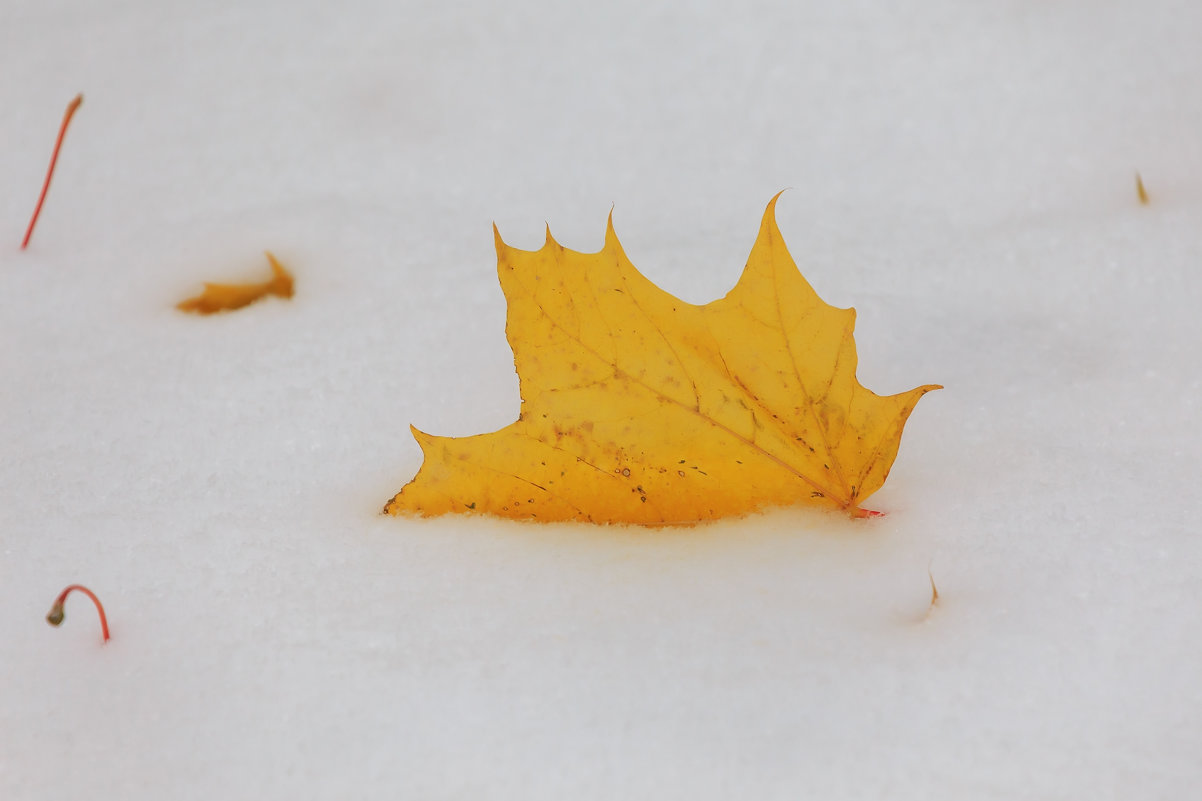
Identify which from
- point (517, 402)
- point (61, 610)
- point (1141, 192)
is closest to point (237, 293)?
point (517, 402)

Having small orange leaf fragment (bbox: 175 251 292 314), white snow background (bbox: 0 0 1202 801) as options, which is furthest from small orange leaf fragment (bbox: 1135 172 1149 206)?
small orange leaf fragment (bbox: 175 251 292 314)

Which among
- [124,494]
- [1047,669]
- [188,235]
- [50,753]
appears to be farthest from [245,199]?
[1047,669]

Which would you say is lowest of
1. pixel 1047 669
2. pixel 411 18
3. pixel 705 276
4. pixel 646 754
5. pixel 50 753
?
pixel 50 753

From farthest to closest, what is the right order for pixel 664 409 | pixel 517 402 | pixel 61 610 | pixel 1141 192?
pixel 1141 192, pixel 517 402, pixel 664 409, pixel 61 610

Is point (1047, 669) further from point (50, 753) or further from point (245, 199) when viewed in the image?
point (245, 199)

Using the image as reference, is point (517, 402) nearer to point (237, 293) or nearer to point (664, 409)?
point (664, 409)

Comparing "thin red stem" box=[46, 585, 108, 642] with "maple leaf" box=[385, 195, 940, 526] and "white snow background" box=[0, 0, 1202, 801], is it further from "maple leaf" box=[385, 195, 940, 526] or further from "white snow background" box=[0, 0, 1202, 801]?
"maple leaf" box=[385, 195, 940, 526]
